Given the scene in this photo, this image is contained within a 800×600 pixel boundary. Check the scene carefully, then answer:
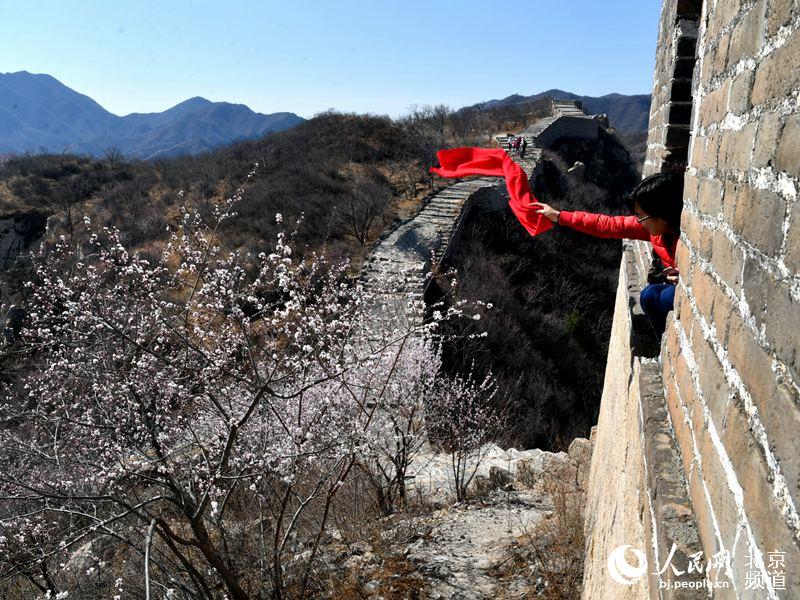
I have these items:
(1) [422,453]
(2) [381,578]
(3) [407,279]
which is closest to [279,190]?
(3) [407,279]

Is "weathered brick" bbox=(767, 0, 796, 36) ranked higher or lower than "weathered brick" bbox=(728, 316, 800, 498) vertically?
higher

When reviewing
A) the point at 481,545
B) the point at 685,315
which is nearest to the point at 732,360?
the point at 685,315

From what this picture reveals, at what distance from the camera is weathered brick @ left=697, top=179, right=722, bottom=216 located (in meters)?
1.13

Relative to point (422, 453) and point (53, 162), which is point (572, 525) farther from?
point (53, 162)

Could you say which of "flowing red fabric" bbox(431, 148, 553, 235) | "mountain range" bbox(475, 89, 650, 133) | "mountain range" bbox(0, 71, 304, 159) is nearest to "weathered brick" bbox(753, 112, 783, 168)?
"flowing red fabric" bbox(431, 148, 553, 235)

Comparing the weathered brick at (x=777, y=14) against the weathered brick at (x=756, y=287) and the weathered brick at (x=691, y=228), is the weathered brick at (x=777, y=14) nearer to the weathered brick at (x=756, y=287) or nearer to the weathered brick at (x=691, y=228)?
the weathered brick at (x=756, y=287)

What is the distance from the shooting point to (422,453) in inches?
328

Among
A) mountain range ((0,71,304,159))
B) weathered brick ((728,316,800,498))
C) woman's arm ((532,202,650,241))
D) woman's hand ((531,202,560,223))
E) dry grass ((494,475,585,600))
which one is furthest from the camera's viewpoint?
mountain range ((0,71,304,159))

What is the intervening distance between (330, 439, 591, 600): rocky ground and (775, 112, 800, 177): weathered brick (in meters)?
3.80

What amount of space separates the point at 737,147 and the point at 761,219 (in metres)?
0.24

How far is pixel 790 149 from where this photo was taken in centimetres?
74

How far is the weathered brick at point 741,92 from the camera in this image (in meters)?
0.96

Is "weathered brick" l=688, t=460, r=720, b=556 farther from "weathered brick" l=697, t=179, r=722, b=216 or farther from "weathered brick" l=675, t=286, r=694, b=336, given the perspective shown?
"weathered brick" l=697, t=179, r=722, b=216

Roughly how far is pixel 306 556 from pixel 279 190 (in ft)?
56.1
